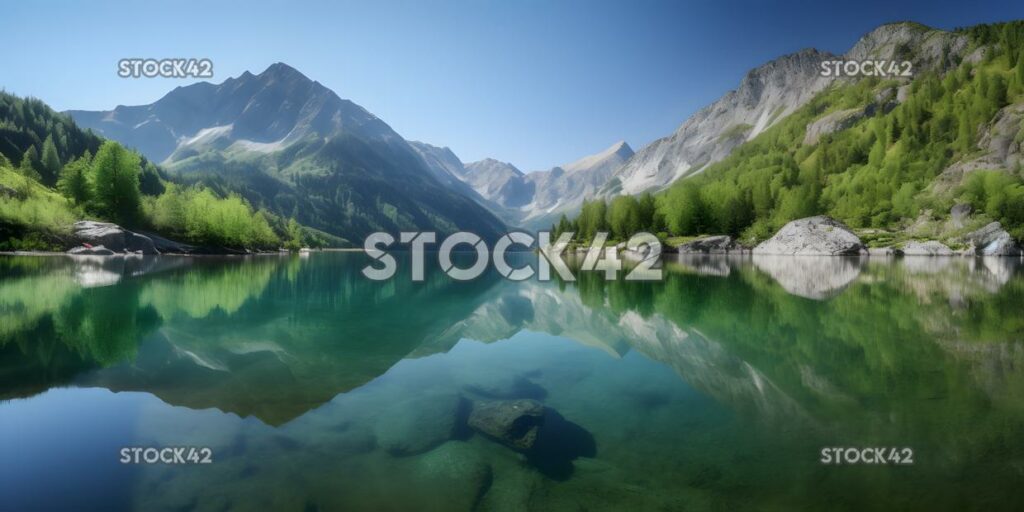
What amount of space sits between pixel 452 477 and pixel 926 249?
A: 372ft

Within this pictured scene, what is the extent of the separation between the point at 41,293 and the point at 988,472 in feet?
127

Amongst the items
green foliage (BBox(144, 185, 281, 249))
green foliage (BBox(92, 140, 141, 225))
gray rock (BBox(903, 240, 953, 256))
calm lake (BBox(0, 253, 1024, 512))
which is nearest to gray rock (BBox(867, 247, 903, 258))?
gray rock (BBox(903, 240, 953, 256))

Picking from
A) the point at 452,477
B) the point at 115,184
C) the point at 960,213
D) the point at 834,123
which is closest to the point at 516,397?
the point at 452,477

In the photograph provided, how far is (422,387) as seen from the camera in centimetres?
1191

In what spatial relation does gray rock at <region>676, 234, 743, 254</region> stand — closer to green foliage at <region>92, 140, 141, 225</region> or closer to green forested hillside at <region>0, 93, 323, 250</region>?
green forested hillside at <region>0, 93, 323, 250</region>

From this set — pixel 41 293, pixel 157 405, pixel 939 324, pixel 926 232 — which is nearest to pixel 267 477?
pixel 157 405

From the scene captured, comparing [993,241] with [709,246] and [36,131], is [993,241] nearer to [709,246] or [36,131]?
[709,246]

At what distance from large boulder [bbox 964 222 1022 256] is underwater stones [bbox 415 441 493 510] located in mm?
112688

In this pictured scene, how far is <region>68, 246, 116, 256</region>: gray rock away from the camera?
226 ft

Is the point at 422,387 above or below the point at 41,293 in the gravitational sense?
below

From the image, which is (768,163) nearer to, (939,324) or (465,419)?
(939,324)

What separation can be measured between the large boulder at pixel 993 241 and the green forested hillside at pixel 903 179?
340 cm

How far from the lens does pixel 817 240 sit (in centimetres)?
8919

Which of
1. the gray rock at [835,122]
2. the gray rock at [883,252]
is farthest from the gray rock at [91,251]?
the gray rock at [835,122]
